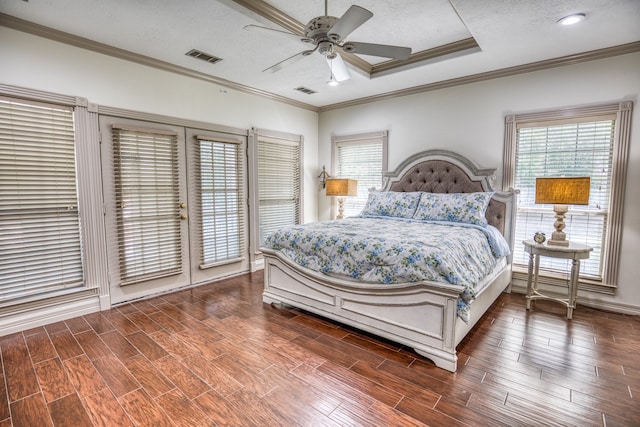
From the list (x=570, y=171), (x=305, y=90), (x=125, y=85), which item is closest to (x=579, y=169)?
(x=570, y=171)

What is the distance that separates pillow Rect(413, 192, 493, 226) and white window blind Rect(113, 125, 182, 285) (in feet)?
9.59

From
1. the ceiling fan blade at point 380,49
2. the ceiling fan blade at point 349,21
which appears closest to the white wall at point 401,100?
the ceiling fan blade at point 380,49

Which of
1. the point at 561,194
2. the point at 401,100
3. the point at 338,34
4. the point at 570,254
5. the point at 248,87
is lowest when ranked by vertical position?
the point at 570,254

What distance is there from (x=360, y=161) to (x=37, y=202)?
13.2ft

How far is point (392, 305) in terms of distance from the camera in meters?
2.44

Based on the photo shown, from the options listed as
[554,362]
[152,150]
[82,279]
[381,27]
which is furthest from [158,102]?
[554,362]

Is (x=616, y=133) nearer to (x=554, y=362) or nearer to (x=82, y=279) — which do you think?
(x=554, y=362)

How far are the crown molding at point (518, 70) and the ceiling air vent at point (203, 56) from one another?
2.29m

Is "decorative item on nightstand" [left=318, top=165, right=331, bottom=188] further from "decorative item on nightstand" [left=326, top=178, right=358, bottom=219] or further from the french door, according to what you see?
the french door

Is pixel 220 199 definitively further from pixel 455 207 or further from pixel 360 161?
pixel 455 207

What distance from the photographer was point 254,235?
15.1 feet

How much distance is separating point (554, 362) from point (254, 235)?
11.9 feet

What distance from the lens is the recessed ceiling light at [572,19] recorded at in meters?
2.46

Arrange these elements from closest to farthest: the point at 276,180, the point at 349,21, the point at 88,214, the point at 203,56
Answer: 1. the point at 349,21
2. the point at 88,214
3. the point at 203,56
4. the point at 276,180
